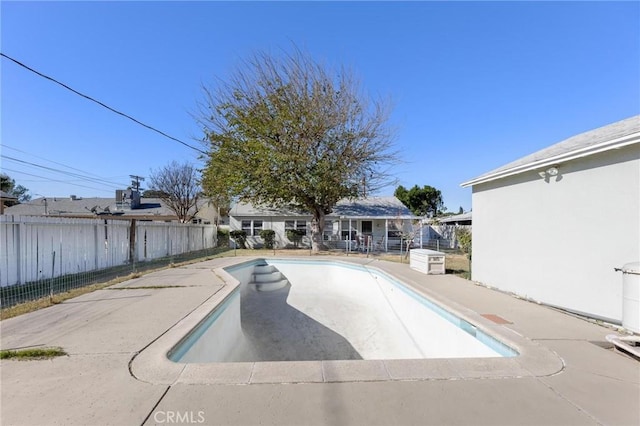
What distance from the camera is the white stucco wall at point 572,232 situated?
5.23 m

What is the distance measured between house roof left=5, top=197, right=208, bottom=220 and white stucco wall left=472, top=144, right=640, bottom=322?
31.3 metres

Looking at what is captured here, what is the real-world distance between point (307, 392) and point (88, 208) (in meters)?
38.1

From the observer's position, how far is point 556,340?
4.44 metres

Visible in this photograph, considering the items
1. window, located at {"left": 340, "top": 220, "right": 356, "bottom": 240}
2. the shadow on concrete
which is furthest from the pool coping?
window, located at {"left": 340, "top": 220, "right": 356, "bottom": 240}

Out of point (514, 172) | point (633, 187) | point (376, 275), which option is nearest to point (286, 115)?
point (376, 275)

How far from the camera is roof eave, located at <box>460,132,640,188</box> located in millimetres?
5059

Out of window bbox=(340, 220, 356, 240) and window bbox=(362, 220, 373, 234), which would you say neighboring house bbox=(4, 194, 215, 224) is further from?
window bbox=(362, 220, 373, 234)

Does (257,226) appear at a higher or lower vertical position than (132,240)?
higher

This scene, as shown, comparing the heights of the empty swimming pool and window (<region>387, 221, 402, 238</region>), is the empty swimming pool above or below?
below

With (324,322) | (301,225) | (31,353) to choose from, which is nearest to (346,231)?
(301,225)

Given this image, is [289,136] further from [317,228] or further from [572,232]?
[572,232]

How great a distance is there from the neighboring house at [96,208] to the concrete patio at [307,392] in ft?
100

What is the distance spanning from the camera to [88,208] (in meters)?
33.0

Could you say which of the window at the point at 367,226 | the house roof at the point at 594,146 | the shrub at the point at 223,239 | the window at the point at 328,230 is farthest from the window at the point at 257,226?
the house roof at the point at 594,146
